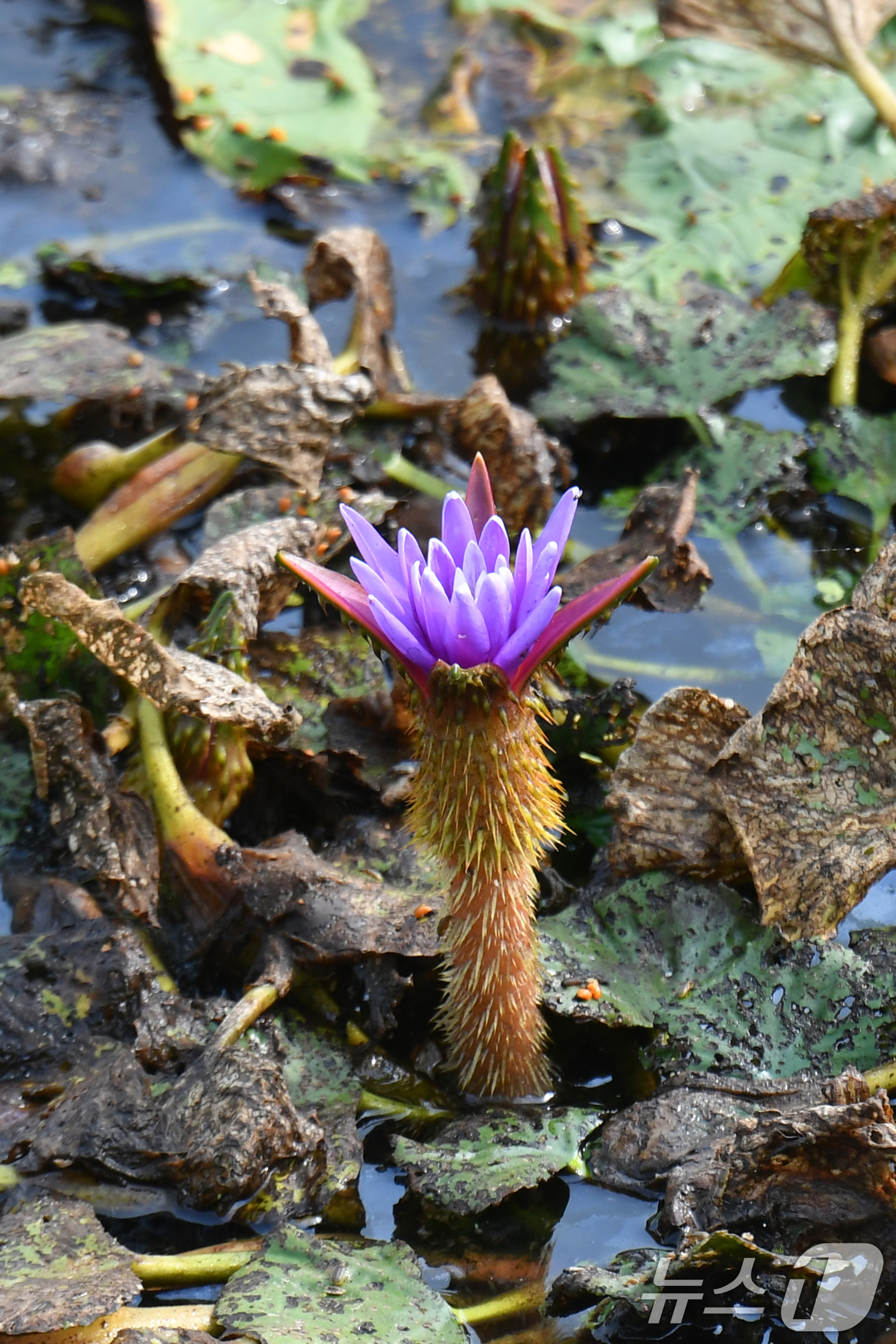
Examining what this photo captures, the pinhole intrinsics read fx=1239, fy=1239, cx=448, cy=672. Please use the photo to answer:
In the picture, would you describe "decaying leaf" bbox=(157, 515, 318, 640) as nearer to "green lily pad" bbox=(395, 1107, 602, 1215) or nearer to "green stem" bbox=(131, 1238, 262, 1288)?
"green lily pad" bbox=(395, 1107, 602, 1215)

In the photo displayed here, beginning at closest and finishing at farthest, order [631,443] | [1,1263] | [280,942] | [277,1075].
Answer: [1,1263] → [277,1075] → [280,942] → [631,443]

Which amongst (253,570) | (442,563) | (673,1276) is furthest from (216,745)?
(673,1276)

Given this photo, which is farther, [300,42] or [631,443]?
[300,42]

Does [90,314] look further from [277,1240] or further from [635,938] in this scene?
[277,1240]

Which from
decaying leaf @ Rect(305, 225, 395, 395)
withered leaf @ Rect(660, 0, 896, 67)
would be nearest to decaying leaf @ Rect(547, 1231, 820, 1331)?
decaying leaf @ Rect(305, 225, 395, 395)

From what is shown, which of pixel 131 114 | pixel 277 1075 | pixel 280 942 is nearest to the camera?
pixel 277 1075

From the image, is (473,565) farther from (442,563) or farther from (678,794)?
(678,794)

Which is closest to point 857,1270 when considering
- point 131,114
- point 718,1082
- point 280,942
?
point 718,1082
